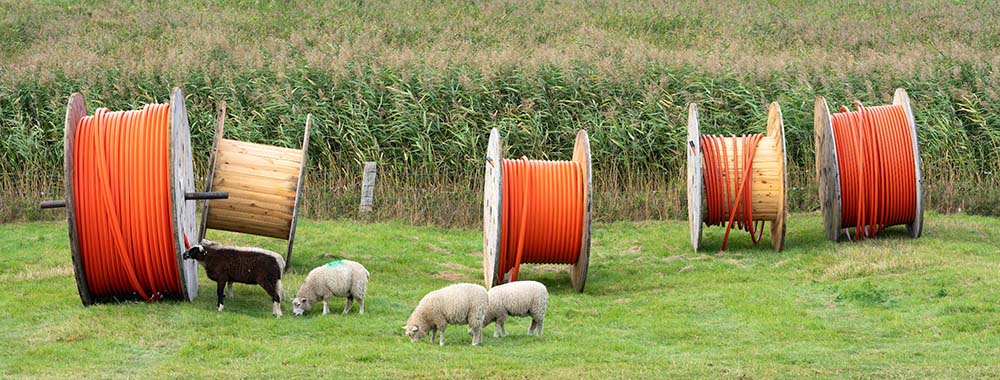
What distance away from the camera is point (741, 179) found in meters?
16.8

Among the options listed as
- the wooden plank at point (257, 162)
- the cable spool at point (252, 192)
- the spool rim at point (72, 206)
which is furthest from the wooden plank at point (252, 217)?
the spool rim at point (72, 206)

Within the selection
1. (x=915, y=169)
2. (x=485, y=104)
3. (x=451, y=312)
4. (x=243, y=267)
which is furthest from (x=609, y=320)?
(x=485, y=104)

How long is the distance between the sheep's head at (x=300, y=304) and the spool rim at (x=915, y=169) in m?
8.27

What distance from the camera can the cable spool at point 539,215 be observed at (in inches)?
571

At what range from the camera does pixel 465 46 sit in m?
30.5

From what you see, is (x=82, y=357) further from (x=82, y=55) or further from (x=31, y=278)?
(x=82, y=55)

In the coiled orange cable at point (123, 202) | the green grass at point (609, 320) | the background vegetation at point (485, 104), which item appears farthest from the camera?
the background vegetation at point (485, 104)

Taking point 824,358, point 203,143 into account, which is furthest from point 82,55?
point 824,358

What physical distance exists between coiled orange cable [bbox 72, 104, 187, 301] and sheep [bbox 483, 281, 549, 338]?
319 centimetres

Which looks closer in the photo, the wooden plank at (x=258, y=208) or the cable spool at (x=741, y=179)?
the wooden plank at (x=258, y=208)

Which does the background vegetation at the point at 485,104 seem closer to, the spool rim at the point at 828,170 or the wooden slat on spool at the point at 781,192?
the spool rim at the point at 828,170

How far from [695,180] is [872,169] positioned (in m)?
2.23

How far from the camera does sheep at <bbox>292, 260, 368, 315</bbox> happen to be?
12641 millimetres

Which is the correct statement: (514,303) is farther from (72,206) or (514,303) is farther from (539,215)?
(72,206)
